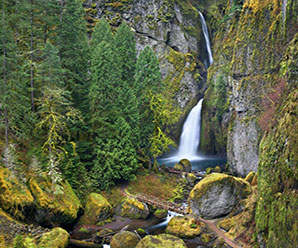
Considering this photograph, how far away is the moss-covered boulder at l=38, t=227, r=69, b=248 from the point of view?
17.2 meters

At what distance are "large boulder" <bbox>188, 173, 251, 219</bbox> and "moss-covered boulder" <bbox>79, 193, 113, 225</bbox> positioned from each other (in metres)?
7.72

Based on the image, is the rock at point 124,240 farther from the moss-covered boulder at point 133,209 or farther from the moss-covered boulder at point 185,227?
the moss-covered boulder at point 133,209

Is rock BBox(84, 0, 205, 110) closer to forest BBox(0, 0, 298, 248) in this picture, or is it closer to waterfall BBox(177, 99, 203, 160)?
waterfall BBox(177, 99, 203, 160)

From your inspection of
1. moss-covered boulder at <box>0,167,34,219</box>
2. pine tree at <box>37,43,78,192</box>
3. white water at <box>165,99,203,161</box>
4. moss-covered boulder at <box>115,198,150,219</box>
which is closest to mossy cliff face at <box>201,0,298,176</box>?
white water at <box>165,99,203,161</box>

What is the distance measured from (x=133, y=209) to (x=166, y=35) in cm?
4321

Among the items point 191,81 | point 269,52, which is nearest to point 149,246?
point 269,52

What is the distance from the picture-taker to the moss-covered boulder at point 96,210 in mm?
22766

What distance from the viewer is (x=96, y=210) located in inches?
915

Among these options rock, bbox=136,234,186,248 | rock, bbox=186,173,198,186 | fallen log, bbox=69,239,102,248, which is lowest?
fallen log, bbox=69,239,102,248

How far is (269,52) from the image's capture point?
2934 centimetres

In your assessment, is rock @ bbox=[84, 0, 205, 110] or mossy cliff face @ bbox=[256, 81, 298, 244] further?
rock @ bbox=[84, 0, 205, 110]

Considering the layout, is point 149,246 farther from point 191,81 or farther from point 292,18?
point 191,81

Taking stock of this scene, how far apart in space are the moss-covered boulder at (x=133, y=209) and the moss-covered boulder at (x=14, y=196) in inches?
319

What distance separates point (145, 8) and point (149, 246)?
2045 inches
